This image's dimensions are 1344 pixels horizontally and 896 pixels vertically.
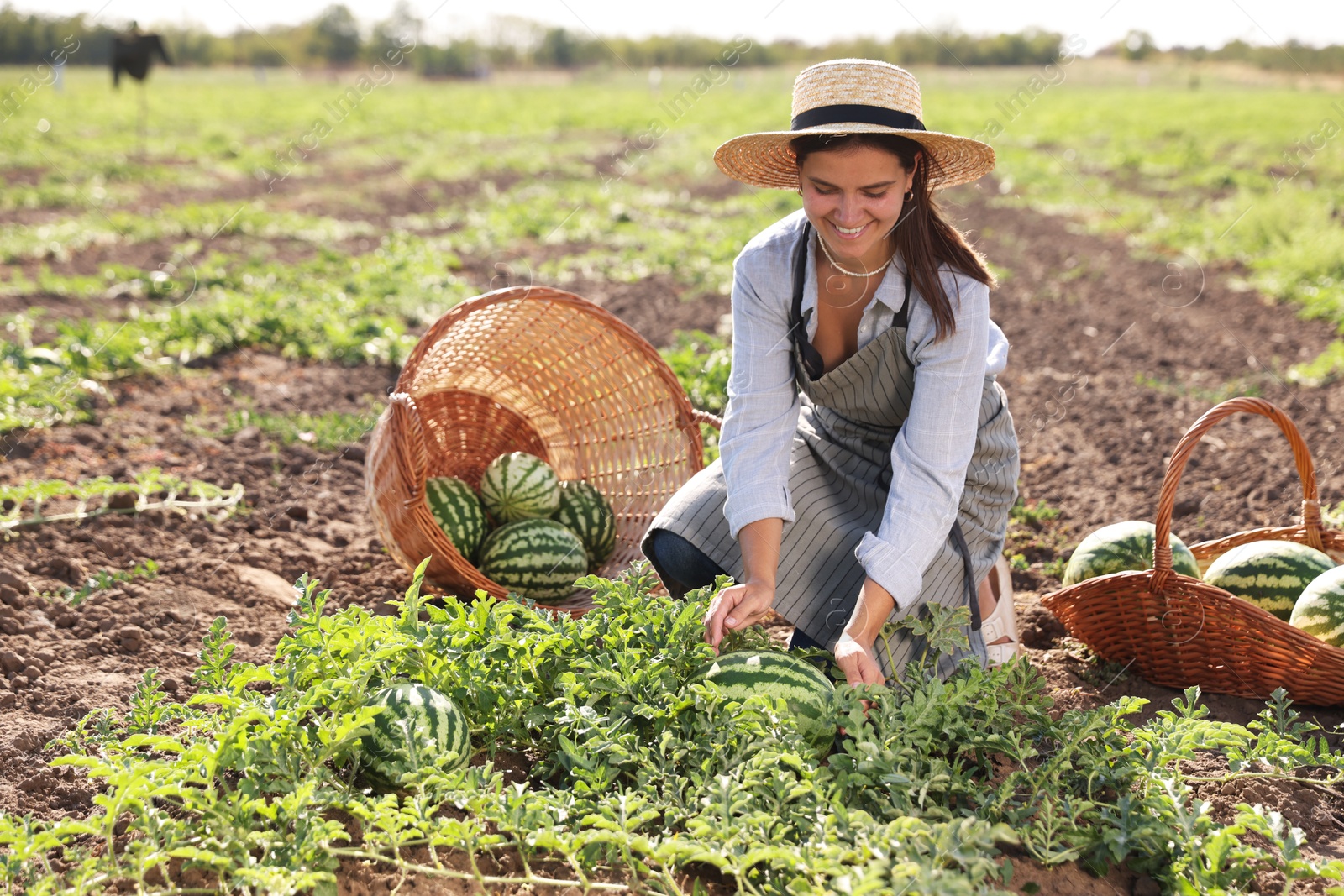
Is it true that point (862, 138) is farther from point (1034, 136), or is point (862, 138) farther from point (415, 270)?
point (1034, 136)

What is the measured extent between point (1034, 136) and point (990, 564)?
82.5ft

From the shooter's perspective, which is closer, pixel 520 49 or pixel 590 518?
pixel 590 518

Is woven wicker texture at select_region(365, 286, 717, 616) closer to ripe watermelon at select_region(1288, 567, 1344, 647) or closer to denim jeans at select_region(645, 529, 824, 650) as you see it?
denim jeans at select_region(645, 529, 824, 650)

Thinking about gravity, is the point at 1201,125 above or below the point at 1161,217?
above

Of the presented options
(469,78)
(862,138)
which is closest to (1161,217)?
(862,138)

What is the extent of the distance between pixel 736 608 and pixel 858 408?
0.82m

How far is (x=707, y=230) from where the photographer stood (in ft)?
37.0

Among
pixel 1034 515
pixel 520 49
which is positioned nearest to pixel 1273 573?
pixel 1034 515

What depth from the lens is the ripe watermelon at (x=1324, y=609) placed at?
2.97m

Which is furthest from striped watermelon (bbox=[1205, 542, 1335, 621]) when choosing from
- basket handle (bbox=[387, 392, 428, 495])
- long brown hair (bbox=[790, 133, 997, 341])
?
basket handle (bbox=[387, 392, 428, 495])

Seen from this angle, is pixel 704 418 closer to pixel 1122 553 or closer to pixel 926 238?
pixel 926 238

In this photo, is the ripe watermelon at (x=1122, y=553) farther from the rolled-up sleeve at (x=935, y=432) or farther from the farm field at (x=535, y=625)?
the rolled-up sleeve at (x=935, y=432)

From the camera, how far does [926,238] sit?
9.12 ft

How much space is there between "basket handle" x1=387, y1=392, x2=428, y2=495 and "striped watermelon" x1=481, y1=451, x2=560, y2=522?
1.94 ft
